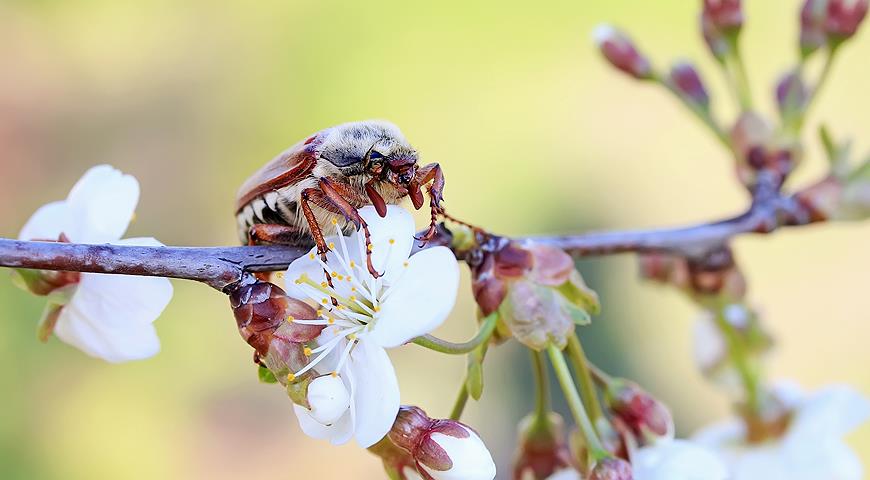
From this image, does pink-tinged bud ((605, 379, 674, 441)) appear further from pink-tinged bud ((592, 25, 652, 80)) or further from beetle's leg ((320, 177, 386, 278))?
pink-tinged bud ((592, 25, 652, 80))

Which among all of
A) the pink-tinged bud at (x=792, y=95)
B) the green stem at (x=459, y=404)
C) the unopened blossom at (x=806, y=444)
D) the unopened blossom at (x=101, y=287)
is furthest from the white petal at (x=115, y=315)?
the pink-tinged bud at (x=792, y=95)

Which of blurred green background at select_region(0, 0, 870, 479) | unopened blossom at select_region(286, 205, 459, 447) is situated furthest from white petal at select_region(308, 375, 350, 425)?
blurred green background at select_region(0, 0, 870, 479)

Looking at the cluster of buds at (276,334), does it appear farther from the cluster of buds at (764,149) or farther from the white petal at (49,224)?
the cluster of buds at (764,149)

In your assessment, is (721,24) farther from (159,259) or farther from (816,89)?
(159,259)

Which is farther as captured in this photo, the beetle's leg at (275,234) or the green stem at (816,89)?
the green stem at (816,89)

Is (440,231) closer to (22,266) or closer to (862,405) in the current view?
(22,266)
